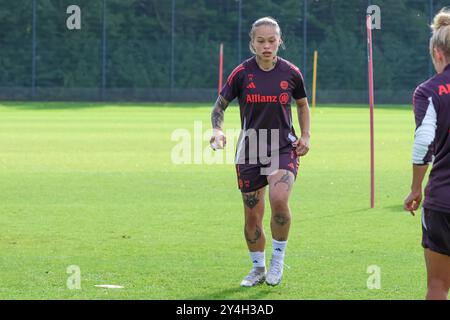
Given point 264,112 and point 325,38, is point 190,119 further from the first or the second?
point 264,112

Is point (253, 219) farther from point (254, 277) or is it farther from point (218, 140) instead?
point (218, 140)

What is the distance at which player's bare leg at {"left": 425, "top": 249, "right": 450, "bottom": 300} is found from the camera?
6.34 meters

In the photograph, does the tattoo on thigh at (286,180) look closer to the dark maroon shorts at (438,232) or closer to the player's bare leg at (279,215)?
the player's bare leg at (279,215)

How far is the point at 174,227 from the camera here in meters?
12.2

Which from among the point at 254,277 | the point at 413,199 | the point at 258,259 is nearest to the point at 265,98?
the point at 258,259

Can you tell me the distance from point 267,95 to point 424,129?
8.61 feet

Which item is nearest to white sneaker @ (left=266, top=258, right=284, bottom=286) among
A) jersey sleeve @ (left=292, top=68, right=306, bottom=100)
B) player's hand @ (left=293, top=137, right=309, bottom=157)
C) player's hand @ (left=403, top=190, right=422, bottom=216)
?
player's hand @ (left=293, top=137, right=309, bottom=157)

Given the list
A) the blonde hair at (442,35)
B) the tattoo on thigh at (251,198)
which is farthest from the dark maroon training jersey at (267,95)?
the blonde hair at (442,35)

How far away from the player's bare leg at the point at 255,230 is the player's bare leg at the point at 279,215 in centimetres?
14

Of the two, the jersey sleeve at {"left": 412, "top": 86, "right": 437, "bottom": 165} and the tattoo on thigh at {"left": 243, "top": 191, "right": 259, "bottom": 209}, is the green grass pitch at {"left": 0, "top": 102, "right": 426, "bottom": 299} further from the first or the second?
the jersey sleeve at {"left": 412, "top": 86, "right": 437, "bottom": 165}

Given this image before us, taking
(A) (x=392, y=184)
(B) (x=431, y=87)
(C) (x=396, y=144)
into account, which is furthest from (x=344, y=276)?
(C) (x=396, y=144)

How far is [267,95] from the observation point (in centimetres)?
864

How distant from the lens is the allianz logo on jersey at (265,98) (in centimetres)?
864
